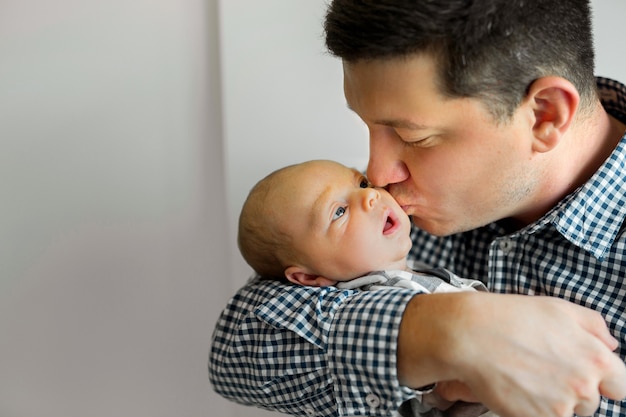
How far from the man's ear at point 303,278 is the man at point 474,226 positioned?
1.5 inches

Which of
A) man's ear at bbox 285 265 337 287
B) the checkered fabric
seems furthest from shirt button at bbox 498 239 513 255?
man's ear at bbox 285 265 337 287

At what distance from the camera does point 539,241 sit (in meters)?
1.43

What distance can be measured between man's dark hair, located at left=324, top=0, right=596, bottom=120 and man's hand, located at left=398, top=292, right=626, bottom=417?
330 mm

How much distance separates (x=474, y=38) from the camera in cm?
119

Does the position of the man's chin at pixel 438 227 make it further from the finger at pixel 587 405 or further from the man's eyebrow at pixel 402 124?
the finger at pixel 587 405

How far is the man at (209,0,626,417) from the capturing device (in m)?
1.11

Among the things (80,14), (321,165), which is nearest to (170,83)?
(80,14)

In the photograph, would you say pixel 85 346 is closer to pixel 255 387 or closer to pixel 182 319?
pixel 182 319

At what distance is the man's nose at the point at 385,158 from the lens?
4.31 ft

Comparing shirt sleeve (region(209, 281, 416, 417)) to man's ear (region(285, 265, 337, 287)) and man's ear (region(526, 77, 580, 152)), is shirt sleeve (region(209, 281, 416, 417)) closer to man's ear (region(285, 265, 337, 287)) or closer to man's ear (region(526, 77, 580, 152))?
man's ear (region(285, 265, 337, 287))

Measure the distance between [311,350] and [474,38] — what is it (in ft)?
1.78

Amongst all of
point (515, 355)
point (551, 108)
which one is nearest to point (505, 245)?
point (551, 108)

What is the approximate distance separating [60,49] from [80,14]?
9cm

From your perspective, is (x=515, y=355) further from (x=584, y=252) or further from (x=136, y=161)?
(x=136, y=161)
